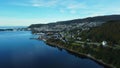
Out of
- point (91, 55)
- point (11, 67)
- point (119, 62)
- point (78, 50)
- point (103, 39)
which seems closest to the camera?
point (119, 62)

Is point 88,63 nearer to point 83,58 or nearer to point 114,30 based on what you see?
point 83,58

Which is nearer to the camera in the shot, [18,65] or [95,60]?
[18,65]

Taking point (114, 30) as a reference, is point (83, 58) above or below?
below

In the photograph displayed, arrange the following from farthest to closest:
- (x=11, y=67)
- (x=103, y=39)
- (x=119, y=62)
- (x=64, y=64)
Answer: (x=103, y=39)
(x=64, y=64)
(x=11, y=67)
(x=119, y=62)

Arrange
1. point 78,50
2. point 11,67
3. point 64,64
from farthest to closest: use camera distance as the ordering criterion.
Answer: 1. point 78,50
2. point 64,64
3. point 11,67

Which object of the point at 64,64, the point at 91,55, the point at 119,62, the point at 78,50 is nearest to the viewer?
the point at 119,62

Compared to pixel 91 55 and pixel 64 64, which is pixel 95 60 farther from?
pixel 64 64

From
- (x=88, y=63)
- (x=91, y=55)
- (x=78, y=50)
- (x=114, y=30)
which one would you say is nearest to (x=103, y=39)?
(x=114, y=30)

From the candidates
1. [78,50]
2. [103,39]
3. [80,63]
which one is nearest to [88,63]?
[80,63]

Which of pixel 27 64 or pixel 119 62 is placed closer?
pixel 119 62
